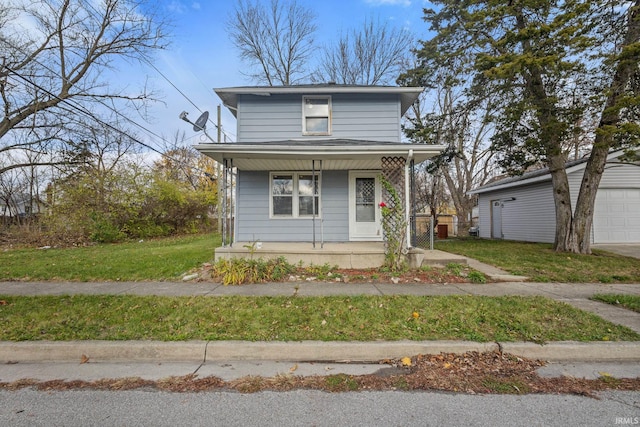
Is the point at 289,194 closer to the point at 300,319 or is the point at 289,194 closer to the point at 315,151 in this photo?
the point at 315,151

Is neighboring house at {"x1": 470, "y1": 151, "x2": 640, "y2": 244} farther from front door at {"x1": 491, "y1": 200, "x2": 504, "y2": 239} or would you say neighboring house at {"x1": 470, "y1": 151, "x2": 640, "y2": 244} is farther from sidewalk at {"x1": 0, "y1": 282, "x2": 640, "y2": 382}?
sidewalk at {"x1": 0, "y1": 282, "x2": 640, "y2": 382}

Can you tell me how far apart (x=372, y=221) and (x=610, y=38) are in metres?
9.35

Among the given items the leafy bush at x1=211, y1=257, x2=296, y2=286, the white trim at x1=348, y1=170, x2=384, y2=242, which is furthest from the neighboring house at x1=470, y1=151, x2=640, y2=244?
the leafy bush at x1=211, y1=257, x2=296, y2=286

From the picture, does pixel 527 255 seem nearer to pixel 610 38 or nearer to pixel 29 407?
pixel 610 38

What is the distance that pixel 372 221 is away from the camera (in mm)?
9367

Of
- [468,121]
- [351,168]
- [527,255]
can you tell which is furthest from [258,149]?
[468,121]

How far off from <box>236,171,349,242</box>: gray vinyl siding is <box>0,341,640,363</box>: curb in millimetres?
6064

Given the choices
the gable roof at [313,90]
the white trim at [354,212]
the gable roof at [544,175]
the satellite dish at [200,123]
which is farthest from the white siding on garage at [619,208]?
the satellite dish at [200,123]

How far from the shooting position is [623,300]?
4.90 metres

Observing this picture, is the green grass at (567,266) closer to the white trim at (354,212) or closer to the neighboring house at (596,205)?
the white trim at (354,212)

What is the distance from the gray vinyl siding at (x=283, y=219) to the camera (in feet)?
30.8

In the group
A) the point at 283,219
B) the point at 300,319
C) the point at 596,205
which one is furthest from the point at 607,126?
the point at 300,319

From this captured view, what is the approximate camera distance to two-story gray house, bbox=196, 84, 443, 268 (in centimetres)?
936

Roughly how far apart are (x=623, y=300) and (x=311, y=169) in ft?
24.3
